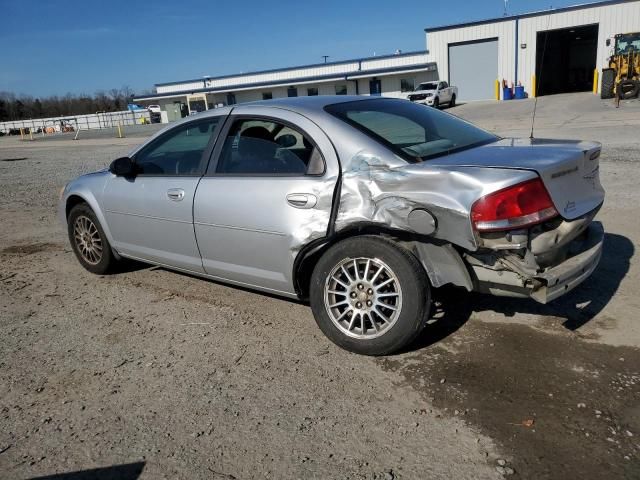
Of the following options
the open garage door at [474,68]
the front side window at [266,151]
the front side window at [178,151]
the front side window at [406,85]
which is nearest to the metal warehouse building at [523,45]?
the open garage door at [474,68]

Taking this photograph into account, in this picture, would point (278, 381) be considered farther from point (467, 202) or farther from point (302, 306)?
point (467, 202)

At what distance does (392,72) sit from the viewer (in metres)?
51.1

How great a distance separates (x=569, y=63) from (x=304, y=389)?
179 ft

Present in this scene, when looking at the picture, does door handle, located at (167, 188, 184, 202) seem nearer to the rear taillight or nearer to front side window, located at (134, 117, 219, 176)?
front side window, located at (134, 117, 219, 176)

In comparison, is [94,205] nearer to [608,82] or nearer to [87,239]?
[87,239]

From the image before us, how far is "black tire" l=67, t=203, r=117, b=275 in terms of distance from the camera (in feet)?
17.0

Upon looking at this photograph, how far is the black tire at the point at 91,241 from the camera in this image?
17.0 feet

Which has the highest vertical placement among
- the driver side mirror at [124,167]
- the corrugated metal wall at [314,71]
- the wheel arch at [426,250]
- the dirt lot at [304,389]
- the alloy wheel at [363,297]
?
the corrugated metal wall at [314,71]

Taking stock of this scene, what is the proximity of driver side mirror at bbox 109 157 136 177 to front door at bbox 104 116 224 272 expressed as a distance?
0.05m

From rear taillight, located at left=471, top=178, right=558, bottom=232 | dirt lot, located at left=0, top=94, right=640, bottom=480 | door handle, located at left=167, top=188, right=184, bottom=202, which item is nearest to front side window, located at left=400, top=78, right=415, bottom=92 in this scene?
dirt lot, located at left=0, top=94, right=640, bottom=480

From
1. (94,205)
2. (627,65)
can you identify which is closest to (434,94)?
(627,65)

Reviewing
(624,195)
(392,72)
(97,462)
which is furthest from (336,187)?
(392,72)

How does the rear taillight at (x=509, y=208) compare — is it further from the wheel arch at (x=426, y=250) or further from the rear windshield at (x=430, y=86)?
the rear windshield at (x=430, y=86)

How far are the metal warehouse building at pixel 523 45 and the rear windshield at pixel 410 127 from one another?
36297 mm
